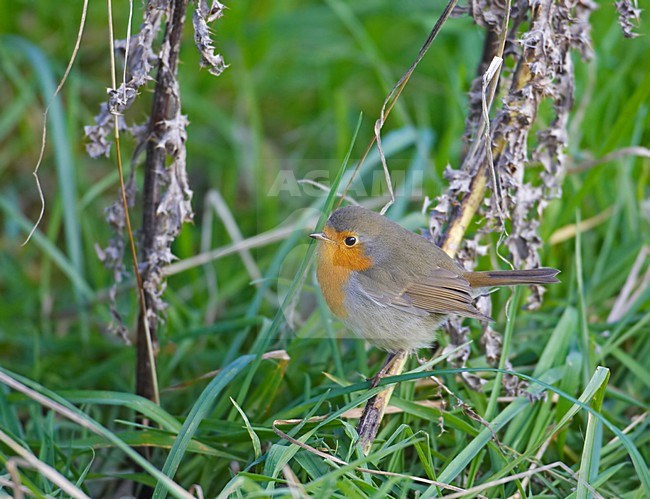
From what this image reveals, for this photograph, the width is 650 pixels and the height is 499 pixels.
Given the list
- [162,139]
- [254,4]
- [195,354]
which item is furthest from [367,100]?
[162,139]

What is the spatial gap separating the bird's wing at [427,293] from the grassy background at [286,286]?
0.91ft

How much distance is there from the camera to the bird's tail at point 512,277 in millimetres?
2637

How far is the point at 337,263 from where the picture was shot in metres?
2.88

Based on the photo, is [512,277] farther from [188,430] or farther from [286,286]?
[188,430]

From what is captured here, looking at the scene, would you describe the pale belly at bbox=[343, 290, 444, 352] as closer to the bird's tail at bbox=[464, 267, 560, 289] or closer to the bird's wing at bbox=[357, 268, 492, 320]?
the bird's wing at bbox=[357, 268, 492, 320]

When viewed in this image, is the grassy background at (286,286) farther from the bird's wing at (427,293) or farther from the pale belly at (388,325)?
the bird's wing at (427,293)

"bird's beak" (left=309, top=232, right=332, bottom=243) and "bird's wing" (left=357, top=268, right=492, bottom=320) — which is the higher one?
"bird's beak" (left=309, top=232, right=332, bottom=243)

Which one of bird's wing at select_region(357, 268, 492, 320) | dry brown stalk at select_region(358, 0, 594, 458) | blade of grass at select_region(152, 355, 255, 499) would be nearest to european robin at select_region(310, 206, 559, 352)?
bird's wing at select_region(357, 268, 492, 320)

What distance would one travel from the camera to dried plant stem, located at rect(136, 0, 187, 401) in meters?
2.42

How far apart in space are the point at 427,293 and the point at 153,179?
1064 millimetres

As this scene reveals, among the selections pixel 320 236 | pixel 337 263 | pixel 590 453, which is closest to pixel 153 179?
pixel 320 236

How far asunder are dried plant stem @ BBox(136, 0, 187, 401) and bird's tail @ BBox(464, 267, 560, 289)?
117 centimetres

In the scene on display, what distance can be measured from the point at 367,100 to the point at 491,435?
345cm

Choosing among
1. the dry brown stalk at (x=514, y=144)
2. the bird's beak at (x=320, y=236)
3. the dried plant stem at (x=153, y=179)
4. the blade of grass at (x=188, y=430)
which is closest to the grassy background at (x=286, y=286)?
the blade of grass at (x=188, y=430)
